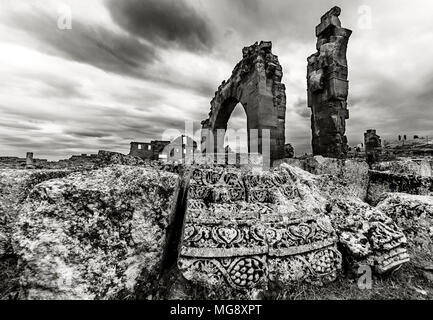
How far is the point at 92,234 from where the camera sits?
1.20 meters

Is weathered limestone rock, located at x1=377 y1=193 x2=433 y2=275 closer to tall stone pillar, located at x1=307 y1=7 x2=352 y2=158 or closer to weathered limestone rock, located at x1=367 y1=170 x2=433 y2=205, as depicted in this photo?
weathered limestone rock, located at x1=367 y1=170 x2=433 y2=205

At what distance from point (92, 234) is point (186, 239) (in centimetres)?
56

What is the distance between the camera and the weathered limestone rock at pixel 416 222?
165 centimetres

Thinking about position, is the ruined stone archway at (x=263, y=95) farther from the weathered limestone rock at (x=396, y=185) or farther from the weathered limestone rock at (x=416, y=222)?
the weathered limestone rock at (x=416, y=222)

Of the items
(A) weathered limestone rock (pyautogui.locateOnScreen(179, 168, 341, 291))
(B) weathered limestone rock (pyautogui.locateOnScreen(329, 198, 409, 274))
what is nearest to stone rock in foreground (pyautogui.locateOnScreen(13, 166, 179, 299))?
(A) weathered limestone rock (pyautogui.locateOnScreen(179, 168, 341, 291))

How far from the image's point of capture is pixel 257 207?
5.59ft

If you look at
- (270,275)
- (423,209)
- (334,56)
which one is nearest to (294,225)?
(270,275)

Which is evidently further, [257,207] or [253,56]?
[253,56]

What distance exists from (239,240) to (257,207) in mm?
379

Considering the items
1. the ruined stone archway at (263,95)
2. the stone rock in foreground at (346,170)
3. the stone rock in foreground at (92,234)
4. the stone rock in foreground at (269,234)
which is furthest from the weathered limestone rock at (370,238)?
the ruined stone archway at (263,95)

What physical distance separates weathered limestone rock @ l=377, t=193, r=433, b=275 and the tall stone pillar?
5326 mm

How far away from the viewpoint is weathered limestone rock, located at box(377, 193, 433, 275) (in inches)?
65.1
